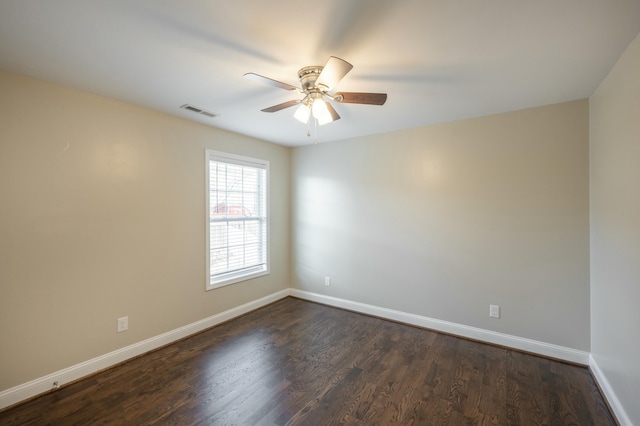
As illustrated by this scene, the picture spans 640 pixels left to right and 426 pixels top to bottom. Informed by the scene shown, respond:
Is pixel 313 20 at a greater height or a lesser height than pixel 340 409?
greater

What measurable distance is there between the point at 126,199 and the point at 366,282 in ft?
9.64

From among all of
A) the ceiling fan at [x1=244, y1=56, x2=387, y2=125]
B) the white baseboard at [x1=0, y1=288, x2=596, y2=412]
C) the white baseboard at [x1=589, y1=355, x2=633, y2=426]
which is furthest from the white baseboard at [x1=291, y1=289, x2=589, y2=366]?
the ceiling fan at [x1=244, y1=56, x2=387, y2=125]

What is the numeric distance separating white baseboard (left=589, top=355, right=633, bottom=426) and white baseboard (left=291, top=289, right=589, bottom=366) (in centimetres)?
16

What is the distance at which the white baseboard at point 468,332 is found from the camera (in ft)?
8.45

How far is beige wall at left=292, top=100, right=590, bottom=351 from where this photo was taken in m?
2.56

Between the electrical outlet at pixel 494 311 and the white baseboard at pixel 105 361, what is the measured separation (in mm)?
2972

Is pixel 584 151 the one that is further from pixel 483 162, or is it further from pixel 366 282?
pixel 366 282

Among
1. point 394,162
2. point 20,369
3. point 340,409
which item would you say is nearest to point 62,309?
point 20,369

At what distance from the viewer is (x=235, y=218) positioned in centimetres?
372

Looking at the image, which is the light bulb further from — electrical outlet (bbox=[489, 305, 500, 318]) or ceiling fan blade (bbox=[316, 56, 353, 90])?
electrical outlet (bbox=[489, 305, 500, 318])

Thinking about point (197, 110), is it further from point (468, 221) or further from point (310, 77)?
point (468, 221)

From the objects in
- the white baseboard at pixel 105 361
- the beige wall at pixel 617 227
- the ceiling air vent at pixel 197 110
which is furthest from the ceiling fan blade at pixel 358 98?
the white baseboard at pixel 105 361

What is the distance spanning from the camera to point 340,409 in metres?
1.98

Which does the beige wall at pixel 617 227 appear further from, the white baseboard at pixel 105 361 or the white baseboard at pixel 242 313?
the white baseboard at pixel 105 361
